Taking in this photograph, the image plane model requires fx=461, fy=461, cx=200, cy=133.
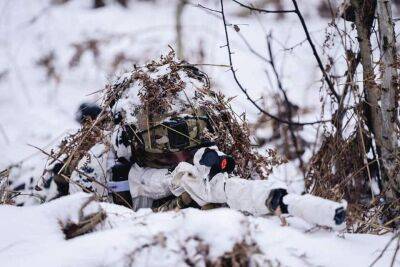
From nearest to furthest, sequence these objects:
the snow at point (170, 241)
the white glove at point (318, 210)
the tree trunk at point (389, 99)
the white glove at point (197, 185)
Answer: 1. the snow at point (170, 241)
2. the white glove at point (318, 210)
3. the white glove at point (197, 185)
4. the tree trunk at point (389, 99)

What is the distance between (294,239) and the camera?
1.60 m

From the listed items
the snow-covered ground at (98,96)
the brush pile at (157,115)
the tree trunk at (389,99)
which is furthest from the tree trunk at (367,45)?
the brush pile at (157,115)

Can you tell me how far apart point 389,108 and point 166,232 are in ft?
5.46

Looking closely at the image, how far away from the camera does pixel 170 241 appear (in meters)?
1.46

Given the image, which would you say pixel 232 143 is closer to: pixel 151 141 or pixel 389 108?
pixel 151 141

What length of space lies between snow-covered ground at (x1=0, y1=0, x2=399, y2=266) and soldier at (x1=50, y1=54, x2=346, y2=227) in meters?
0.24

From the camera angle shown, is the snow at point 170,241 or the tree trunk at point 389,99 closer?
the snow at point 170,241

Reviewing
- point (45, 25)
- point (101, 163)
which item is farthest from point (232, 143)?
point (45, 25)

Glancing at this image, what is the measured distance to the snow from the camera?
1.45m

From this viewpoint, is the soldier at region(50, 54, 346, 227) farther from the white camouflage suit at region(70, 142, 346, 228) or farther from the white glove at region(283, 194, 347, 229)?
the white glove at region(283, 194, 347, 229)

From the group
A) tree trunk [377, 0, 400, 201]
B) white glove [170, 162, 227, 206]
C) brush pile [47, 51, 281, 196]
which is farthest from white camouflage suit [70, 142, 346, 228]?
tree trunk [377, 0, 400, 201]

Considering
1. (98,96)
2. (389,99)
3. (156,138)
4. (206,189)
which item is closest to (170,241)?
(206,189)

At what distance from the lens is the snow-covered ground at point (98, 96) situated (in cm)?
149

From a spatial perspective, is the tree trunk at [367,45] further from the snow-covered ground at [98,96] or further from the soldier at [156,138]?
the soldier at [156,138]
